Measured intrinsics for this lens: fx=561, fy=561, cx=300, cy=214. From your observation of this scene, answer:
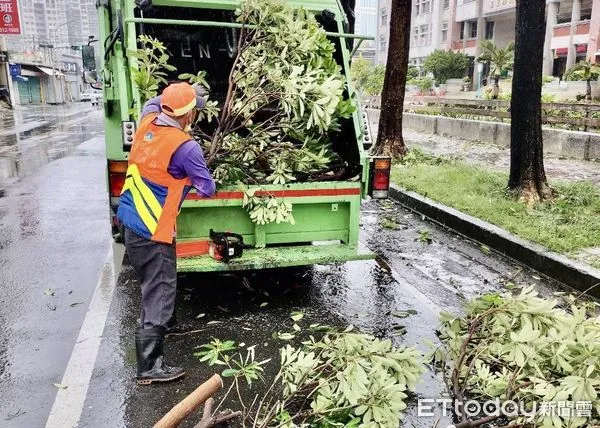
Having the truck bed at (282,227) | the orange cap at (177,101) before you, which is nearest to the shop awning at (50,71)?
the truck bed at (282,227)

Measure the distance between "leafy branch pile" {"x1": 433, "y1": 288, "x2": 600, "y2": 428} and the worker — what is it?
1.77 meters

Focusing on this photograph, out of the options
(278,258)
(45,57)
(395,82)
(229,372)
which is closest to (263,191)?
(278,258)

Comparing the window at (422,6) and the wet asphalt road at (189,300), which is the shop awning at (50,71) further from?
the wet asphalt road at (189,300)

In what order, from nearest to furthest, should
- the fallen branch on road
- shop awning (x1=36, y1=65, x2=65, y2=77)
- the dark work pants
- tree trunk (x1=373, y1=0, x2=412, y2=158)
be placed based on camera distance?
the fallen branch on road < the dark work pants < tree trunk (x1=373, y1=0, x2=412, y2=158) < shop awning (x1=36, y1=65, x2=65, y2=77)

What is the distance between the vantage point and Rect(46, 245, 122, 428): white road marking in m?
3.18

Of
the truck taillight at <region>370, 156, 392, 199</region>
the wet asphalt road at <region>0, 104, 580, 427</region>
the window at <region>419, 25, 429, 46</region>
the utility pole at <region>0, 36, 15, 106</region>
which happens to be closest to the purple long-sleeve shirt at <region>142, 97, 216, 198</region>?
the wet asphalt road at <region>0, 104, 580, 427</region>

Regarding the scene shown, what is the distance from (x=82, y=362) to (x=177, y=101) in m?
1.87

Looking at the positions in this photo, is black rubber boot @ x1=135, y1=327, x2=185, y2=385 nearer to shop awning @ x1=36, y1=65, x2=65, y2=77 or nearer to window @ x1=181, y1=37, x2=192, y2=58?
window @ x1=181, y1=37, x2=192, y2=58

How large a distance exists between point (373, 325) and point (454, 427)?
5.73ft

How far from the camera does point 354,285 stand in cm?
535

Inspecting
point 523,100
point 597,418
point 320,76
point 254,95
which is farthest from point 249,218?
point 523,100

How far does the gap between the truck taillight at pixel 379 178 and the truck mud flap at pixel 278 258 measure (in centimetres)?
54

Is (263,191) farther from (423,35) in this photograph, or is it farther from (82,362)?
(423,35)

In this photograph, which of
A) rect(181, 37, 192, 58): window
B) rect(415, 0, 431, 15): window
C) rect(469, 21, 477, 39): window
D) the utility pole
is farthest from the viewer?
rect(415, 0, 431, 15): window
